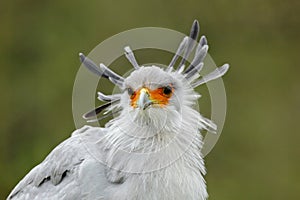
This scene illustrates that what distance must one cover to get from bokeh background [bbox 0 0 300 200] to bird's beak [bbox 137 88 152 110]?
2834 millimetres

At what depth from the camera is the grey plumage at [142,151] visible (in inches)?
84.3

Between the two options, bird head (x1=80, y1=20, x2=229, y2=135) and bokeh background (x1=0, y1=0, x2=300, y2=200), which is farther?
bokeh background (x1=0, y1=0, x2=300, y2=200)

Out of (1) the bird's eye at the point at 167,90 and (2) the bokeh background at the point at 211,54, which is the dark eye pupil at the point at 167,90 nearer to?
(1) the bird's eye at the point at 167,90

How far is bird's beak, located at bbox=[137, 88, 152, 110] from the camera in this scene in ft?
6.91

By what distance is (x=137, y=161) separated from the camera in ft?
7.07

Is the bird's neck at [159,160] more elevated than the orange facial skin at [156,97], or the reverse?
the orange facial skin at [156,97]

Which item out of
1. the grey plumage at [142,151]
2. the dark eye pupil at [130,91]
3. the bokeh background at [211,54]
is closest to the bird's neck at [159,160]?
the grey plumage at [142,151]

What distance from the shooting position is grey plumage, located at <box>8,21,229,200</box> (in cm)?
214

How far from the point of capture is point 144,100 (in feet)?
A: 6.95

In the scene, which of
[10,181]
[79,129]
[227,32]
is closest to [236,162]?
[227,32]

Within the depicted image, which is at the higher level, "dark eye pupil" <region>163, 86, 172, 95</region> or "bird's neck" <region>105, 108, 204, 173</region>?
"dark eye pupil" <region>163, 86, 172, 95</region>

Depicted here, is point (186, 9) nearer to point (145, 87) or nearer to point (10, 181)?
point (10, 181)

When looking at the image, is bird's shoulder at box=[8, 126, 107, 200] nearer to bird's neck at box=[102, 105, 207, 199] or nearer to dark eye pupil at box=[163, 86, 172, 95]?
bird's neck at box=[102, 105, 207, 199]

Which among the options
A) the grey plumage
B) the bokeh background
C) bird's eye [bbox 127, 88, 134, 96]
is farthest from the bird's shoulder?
the bokeh background
